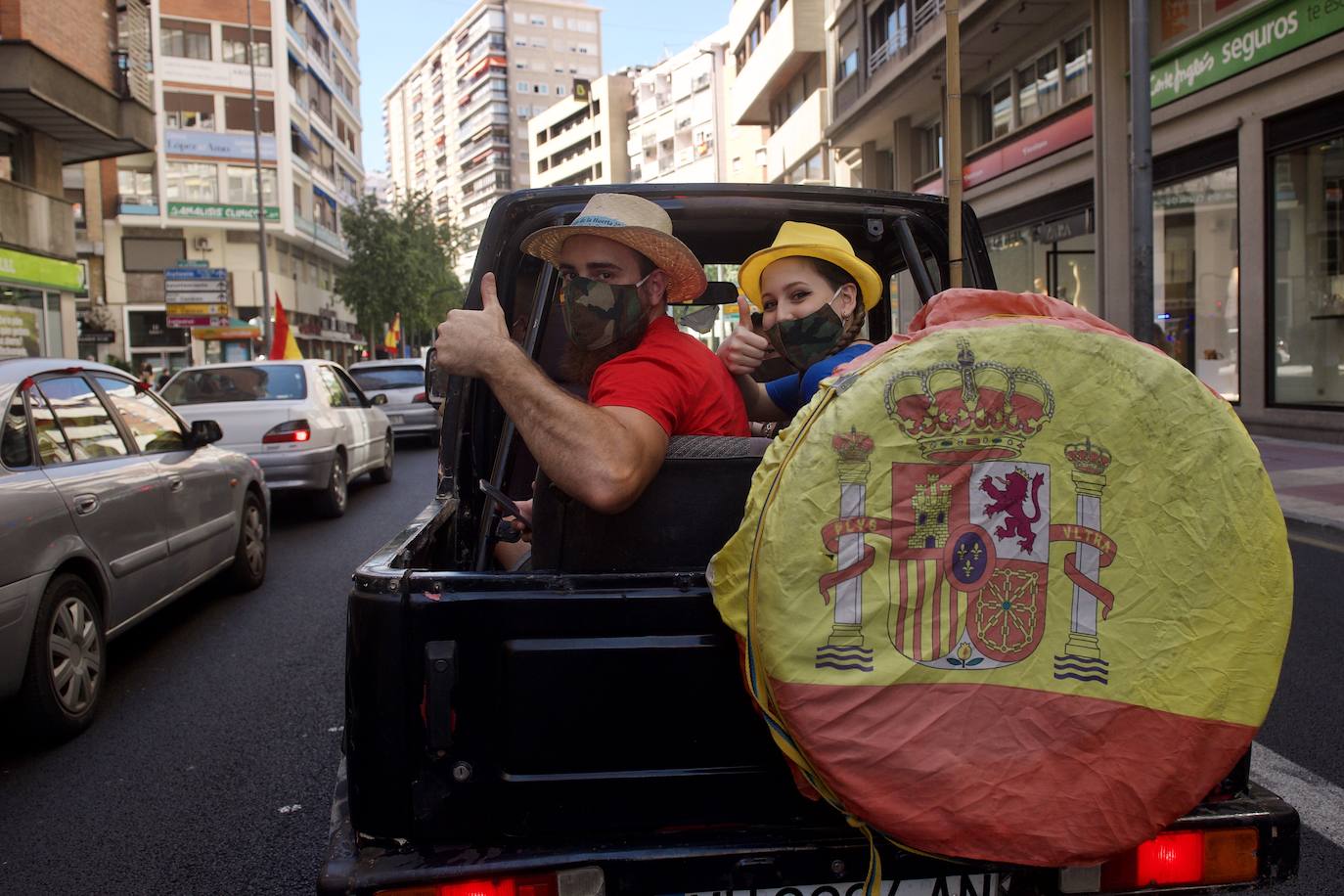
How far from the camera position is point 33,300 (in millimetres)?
21359

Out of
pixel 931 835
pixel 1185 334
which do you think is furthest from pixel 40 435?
pixel 1185 334

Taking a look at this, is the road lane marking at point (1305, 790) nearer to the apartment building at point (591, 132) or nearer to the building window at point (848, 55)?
the building window at point (848, 55)

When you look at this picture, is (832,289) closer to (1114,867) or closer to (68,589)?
(1114,867)

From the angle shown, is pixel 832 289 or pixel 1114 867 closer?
pixel 1114 867

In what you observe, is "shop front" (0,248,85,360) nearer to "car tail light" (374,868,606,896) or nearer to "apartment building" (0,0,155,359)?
"apartment building" (0,0,155,359)

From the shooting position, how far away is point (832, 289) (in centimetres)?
277

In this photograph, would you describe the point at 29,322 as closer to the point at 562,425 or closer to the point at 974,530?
the point at 562,425

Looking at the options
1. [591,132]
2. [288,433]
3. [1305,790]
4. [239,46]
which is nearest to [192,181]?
[239,46]

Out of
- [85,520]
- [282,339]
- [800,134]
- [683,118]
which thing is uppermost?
[683,118]

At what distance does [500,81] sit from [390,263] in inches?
2969

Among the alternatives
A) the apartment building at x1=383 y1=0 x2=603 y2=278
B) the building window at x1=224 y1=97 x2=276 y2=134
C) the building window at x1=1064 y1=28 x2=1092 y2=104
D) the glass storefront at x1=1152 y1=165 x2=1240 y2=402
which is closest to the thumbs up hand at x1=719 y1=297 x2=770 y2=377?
the glass storefront at x1=1152 y1=165 x2=1240 y2=402

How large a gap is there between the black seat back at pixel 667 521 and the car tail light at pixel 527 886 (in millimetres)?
640

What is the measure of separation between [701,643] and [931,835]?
20.5 inches

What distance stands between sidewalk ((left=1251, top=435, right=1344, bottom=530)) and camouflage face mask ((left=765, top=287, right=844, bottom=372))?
5.12 metres
